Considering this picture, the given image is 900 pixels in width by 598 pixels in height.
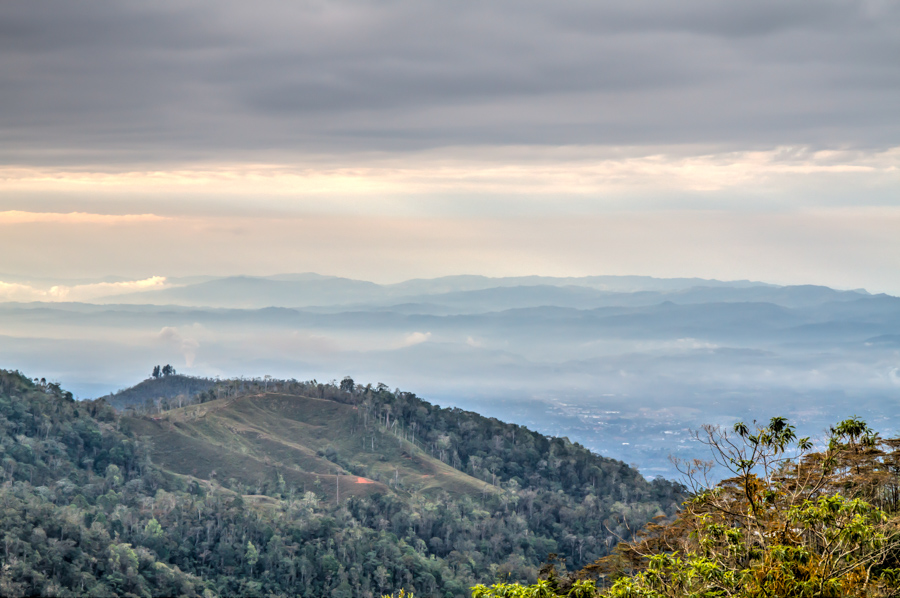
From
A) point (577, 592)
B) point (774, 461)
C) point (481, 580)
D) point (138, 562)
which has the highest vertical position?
point (774, 461)

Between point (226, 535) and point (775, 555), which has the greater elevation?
point (775, 555)

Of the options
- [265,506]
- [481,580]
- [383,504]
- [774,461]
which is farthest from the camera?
[383,504]

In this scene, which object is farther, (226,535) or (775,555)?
(226,535)

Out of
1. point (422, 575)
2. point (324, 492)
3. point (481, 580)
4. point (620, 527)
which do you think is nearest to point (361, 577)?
Result: point (422, 575)

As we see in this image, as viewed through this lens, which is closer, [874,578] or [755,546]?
[874,578]

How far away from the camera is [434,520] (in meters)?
184

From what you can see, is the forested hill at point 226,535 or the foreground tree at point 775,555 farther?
the forested hill at point 226,535

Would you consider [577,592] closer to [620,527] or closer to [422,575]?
[422,575]

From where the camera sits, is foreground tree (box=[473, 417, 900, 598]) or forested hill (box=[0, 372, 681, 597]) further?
forested hill (box=[0, 372, 681, 597])

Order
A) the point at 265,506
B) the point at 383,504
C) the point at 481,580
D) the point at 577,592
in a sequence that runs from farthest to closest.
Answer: the point at 383,504 < the point at 265,506 < the point at 481,580 < the point at 577,592

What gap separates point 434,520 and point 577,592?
150083 millimetres

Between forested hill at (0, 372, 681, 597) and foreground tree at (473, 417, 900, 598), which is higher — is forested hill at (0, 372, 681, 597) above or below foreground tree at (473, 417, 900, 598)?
below

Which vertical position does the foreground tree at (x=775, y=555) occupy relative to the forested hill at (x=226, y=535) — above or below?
above

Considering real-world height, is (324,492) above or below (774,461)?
below
